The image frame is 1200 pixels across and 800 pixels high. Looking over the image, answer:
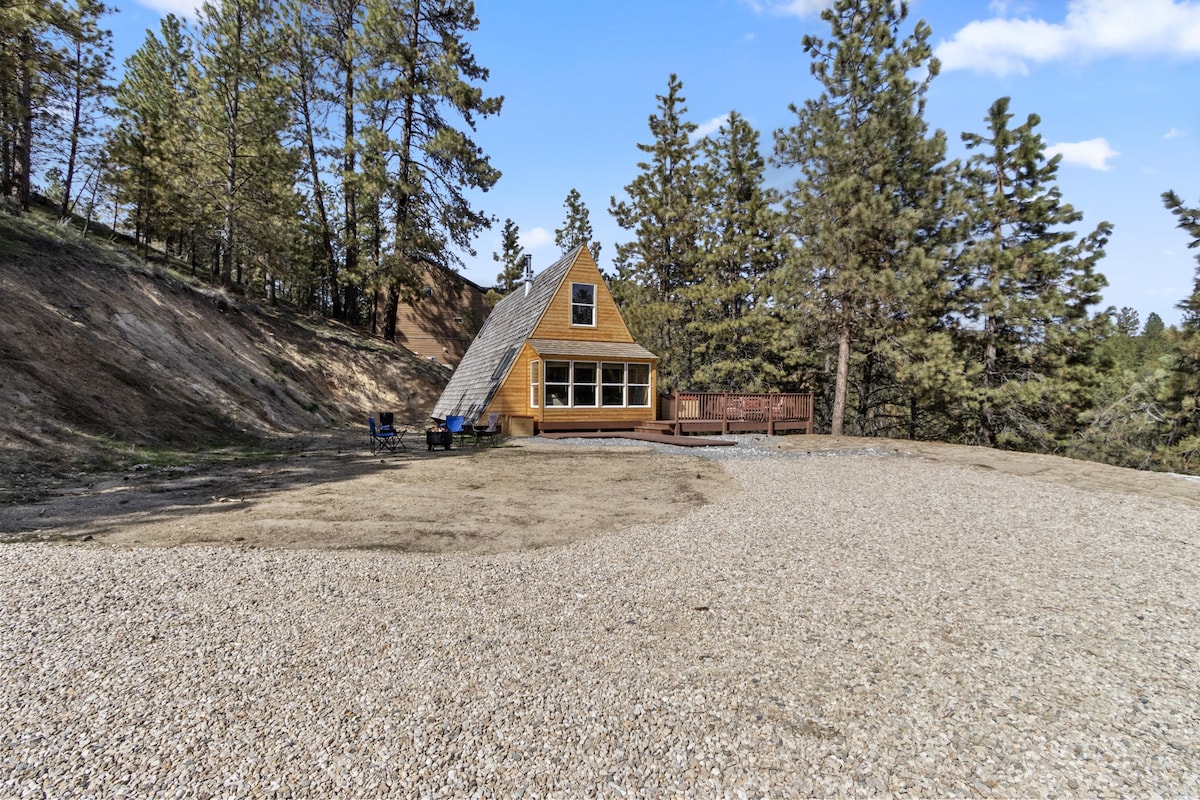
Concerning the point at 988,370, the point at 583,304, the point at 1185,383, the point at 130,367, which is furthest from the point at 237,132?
the point at 1185,383

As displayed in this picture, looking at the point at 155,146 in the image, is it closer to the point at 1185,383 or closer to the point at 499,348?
the point at 499,348

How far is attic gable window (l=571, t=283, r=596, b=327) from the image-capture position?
65.0ft

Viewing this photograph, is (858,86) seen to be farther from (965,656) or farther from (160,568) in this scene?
(160,568)

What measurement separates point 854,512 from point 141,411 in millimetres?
15105

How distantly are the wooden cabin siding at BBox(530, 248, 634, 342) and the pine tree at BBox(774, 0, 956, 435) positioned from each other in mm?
7271

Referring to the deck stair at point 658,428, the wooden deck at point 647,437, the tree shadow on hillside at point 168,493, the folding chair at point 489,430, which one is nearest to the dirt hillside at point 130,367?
the tree shadow on hillside at point 168,493

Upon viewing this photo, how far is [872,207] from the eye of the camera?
1866cm

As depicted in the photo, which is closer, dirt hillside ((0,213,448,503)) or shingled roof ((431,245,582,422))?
dirt hillside ((0,213,448,503))

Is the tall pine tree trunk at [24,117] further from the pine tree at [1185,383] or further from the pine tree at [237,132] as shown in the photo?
the pine tree at [1185,383]

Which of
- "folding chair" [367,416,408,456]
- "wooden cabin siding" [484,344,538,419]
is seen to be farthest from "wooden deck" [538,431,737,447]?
"folding chair" [367,416,408,456]

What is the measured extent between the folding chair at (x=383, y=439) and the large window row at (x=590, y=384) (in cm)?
515

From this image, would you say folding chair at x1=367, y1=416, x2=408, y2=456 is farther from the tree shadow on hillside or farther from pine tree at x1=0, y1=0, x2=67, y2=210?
pine tree at x1=0, y1=0, x2=67, y2=210

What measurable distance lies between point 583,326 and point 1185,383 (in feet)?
64.4

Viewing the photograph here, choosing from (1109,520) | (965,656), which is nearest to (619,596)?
(965,656)
